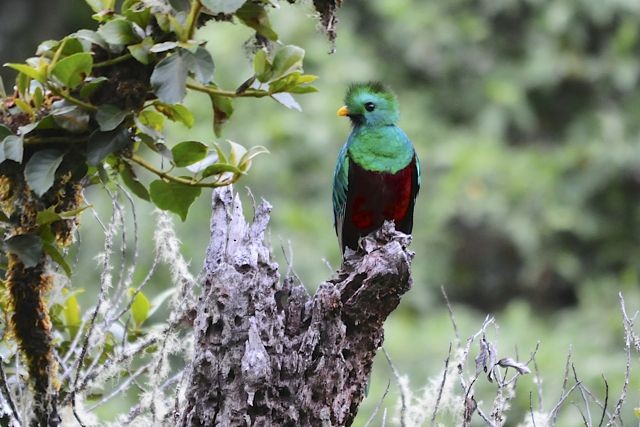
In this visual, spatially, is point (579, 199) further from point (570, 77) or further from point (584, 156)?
point (570, 77)

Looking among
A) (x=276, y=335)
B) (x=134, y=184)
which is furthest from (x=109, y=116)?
(x=276, y=335)

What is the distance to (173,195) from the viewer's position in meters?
2.30

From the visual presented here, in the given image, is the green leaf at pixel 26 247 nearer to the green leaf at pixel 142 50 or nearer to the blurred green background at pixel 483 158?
the green leaf at pixel 142 50

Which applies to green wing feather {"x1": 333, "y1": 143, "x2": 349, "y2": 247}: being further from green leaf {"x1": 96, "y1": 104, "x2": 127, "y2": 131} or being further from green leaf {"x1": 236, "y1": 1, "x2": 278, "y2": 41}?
green leaf {"x1": 96, "y1": 104, "x2": 127, "y2": 131}

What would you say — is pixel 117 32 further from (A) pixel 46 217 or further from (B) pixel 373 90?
(B) pixel 373 90

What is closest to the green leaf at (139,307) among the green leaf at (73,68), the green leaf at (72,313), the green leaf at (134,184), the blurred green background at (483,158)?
the green leaf at (72,313)

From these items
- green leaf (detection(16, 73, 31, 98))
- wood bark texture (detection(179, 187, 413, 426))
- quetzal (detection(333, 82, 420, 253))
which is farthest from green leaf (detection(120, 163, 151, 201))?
quetzal (detection(333, 82, 420, 253))

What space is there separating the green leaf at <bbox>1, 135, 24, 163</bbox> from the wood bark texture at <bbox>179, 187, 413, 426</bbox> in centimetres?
49

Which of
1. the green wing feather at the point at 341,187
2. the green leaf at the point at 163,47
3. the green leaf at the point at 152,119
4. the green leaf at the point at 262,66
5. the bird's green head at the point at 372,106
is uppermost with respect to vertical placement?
the bird's green head at the point at 372,106

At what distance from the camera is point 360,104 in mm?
3633

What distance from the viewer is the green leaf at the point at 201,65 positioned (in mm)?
2088

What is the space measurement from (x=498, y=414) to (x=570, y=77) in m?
5.58

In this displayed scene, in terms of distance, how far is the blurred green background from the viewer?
20.2 ft

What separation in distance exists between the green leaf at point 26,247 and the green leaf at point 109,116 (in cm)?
28
